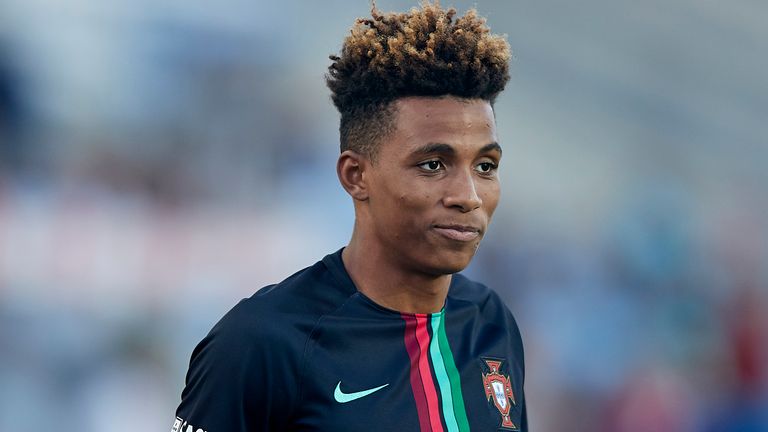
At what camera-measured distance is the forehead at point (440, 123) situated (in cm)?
254

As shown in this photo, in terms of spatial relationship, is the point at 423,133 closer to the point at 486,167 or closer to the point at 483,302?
the point at 486,167

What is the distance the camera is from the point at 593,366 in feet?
22.6

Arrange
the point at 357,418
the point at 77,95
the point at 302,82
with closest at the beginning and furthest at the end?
1. the point at 357,418
2. the point at 77,95
3. the point at 302,82

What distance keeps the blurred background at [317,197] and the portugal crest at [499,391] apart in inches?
119

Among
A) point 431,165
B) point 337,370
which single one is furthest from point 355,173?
point 337,370

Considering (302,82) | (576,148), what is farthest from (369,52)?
(576,148)

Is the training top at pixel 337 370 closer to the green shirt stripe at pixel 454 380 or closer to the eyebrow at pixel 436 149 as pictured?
the green shirt stripe at pixel 454 380

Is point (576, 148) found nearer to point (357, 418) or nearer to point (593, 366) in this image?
point (593, 366)

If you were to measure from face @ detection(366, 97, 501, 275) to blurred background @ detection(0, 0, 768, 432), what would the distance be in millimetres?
3193

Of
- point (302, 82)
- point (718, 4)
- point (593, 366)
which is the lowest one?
point (593, 366)

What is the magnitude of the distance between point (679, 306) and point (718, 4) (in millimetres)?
3222

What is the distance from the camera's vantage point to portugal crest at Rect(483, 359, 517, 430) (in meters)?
2.72

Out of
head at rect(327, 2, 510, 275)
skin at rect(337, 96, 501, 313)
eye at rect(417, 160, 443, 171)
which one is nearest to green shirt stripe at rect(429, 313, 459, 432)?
skin at rect(337, 96, 501, 313)

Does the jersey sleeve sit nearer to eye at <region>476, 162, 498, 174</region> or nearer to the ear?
the ear
